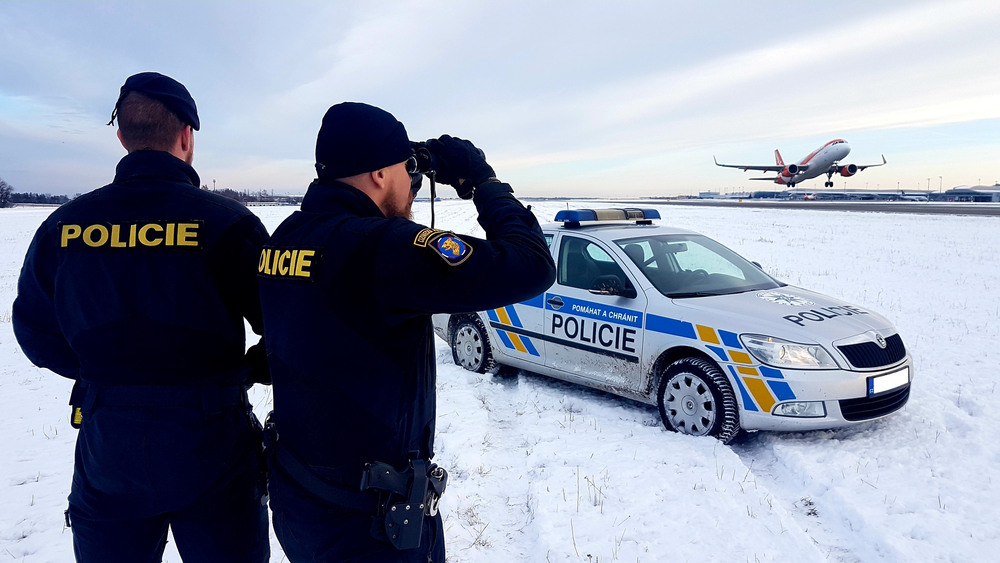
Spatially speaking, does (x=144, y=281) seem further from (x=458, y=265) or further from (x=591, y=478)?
(x=591, y=478)

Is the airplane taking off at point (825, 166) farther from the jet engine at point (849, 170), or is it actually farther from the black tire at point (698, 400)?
the black tire at point (698, 400)

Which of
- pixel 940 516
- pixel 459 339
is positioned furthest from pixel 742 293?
pixel 459 339

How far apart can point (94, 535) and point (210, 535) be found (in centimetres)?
32

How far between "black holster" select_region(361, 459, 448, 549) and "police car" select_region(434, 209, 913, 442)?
3279mm

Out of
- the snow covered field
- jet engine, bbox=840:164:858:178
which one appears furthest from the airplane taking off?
the snow covered field

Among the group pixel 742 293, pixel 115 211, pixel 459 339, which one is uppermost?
pixel 115 211

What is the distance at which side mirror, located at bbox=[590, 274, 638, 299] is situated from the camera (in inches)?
197

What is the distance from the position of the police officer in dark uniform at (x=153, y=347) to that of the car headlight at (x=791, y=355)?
353 cm

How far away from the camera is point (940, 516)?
133 inches

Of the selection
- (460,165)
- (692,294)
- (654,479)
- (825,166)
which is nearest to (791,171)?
(825,166)

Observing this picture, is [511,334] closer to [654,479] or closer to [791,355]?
[654,479]

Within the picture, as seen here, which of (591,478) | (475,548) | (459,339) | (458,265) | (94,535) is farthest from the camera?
(459,339)

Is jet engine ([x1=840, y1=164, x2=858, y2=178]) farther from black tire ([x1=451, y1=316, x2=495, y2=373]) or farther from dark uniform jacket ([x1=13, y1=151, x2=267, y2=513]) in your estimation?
dark uniform jacket ([x1=13, y1=151, x2=267, y2=513])

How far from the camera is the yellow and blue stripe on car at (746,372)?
414 centimetres
